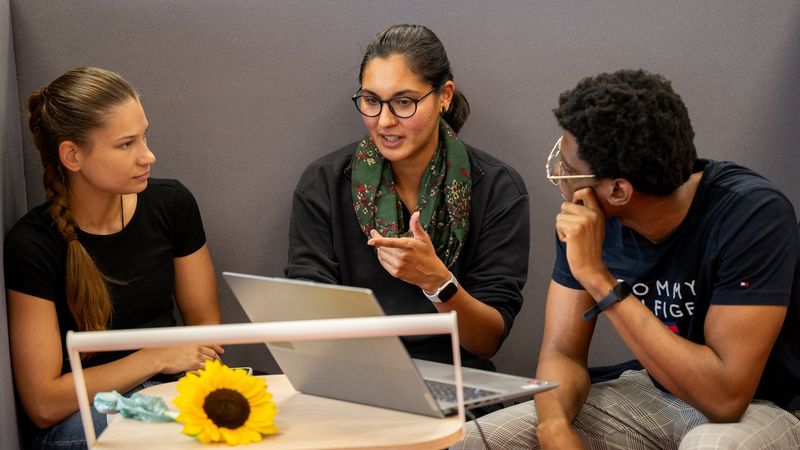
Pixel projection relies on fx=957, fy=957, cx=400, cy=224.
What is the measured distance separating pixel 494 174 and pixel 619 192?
585 mm

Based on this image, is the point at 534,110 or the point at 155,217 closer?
the point at 155,217

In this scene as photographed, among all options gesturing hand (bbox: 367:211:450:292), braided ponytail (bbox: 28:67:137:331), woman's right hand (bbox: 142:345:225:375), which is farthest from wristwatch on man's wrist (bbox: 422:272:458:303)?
braided ponytail (bbox: 28:67:137:331)

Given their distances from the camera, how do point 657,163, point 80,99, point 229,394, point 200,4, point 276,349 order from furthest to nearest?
point 200,4, point 80,99, point 657,163, point 276,349, point 229,394

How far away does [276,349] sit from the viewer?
5.30 ft

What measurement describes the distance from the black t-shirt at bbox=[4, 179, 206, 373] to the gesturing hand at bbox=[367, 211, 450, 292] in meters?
0.59

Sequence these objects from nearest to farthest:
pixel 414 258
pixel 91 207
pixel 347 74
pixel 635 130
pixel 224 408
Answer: pixel 224 408, pixel 635 130, pixel 414 258, pixel 91 207, pixel 347 74

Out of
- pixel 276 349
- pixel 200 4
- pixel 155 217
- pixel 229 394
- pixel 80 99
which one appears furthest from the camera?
pixel 200 4

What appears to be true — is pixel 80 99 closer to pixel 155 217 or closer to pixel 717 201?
pixel 155 217

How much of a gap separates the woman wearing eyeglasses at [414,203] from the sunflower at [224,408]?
0.84 metres

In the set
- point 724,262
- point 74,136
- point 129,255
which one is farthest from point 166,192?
point 724,262

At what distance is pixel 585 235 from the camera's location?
6.20 feet

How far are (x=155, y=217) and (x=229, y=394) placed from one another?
1.02 metres

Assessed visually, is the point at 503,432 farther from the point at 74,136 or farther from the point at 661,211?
the point at 74,136

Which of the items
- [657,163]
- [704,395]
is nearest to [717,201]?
[657,163]
